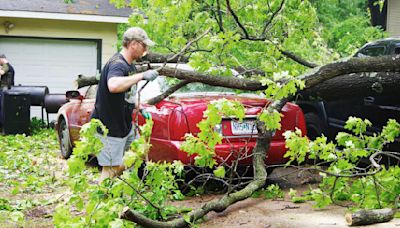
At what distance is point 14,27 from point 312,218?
42.2 feet

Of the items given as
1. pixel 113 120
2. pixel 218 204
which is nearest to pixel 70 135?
pixel 113 120

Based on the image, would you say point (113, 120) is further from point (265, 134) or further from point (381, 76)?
point (381, 76)

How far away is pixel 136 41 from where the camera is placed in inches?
252

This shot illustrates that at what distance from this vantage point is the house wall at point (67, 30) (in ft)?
56.1

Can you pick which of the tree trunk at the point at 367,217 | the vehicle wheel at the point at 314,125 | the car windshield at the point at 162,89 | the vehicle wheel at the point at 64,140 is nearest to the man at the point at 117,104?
the car windshield at the point at 162,89

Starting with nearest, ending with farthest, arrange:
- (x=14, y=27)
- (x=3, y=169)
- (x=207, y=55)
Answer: (x=207, y=55)
(x=3, y=169)
(x=14, y=27)

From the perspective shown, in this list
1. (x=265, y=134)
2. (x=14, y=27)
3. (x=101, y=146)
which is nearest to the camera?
(x=101, y=146)

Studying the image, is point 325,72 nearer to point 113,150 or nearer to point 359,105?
point 359,105

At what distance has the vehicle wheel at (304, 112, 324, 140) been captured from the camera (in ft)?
32.3

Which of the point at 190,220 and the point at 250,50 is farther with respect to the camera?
the point at 250,50

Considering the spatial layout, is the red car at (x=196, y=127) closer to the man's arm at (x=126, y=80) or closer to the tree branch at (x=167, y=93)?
the tree branch at (x=167, y=93)

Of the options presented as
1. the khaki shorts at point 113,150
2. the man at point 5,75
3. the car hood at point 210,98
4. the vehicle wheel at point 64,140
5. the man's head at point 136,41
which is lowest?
the vehicle wheel at point 64,140

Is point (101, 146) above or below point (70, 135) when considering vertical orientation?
above

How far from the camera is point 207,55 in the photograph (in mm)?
8336
